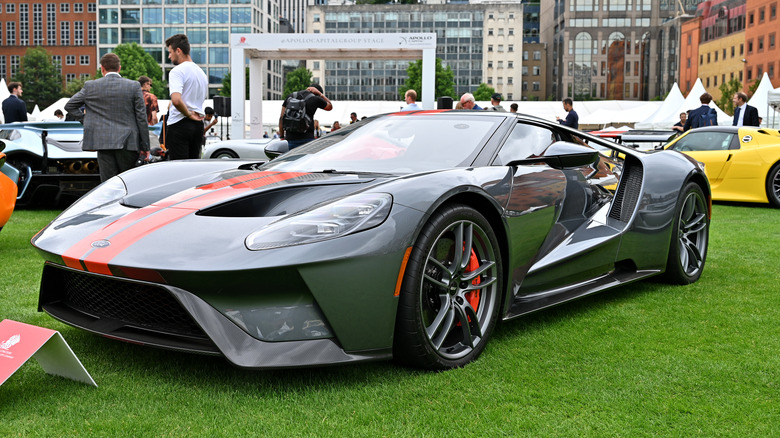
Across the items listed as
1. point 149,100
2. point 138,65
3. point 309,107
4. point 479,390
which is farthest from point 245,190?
point 138,65

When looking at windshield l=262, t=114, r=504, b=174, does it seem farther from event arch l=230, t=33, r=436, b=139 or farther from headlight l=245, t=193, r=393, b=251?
event arch l=230, t=33, r=436, b=139

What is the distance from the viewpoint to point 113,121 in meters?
6.39

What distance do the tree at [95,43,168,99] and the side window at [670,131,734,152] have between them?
237 feet

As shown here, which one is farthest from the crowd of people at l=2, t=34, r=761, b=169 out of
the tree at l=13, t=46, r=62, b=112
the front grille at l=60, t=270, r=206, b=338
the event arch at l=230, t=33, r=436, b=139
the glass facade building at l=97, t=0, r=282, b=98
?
the glass facade building at l=97, t=0, r=282, b=98

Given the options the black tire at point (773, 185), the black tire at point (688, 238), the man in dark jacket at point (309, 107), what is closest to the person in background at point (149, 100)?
the man in dark jacket at point (309, 107)

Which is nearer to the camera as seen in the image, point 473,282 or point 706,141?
point 473,282

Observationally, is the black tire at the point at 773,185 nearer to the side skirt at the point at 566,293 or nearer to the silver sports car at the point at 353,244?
the side skirt at the point at 566,293

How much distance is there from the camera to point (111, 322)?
257cm

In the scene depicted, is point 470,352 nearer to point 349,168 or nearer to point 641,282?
point 349,168

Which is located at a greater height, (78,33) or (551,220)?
(78,33)

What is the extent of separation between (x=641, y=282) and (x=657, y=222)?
637mm

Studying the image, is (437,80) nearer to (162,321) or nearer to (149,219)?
(149,219)

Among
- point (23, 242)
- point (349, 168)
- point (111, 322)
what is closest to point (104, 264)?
point (111, 322)

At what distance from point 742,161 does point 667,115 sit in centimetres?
2107
